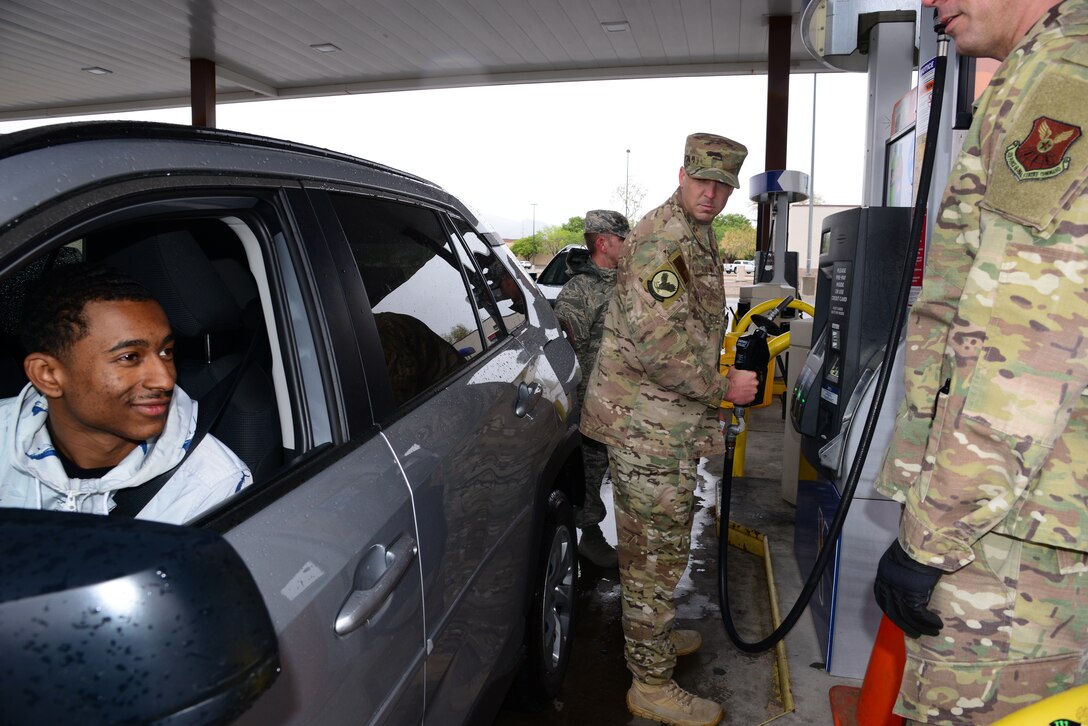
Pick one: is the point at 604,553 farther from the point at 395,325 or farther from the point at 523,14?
the point at 523,14

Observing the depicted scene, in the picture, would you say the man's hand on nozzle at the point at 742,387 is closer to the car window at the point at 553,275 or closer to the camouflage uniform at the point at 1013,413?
the camouflage uniform at the point at 1013,413

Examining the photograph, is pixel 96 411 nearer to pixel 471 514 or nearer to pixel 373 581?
pixel 373 581

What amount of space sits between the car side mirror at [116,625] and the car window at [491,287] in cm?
191

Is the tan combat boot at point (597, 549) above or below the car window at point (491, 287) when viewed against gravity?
below

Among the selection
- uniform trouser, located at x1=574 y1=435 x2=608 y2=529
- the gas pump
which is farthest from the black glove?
the gas pump

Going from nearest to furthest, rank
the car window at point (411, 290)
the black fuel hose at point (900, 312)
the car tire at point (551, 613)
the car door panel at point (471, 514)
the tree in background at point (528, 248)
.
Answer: the car door panel at point (471, 514) < the car window at point (411, 290) < the black fuel hose at point (900, 312) < the car tire at point (551, 613) < the tree in background at point (528, 248)

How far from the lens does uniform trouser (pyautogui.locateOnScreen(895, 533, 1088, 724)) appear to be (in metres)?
1.51

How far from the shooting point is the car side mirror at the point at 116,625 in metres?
0.65

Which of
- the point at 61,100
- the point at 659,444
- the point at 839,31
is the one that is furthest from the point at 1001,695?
the point at 61,100

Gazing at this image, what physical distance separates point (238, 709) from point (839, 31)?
11.6ft

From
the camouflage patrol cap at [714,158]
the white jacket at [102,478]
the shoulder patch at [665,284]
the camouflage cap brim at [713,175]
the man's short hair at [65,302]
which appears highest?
the camouflage patrol cap at [714,158]

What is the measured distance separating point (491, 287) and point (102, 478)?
1.60 metres

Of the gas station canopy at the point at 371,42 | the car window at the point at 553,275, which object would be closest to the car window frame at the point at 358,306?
the gas station canopy at the point at 371,42

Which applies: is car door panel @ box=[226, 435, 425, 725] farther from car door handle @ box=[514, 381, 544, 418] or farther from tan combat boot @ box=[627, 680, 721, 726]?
tan combat boot @ box=[627, 680, 721, 726]
